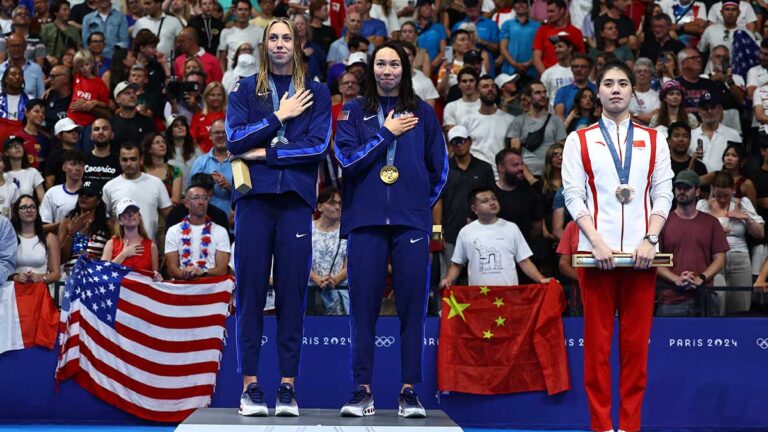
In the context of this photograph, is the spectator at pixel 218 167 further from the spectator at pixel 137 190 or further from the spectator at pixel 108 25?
the spectator at pixel 108 25

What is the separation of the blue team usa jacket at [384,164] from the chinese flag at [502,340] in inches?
130

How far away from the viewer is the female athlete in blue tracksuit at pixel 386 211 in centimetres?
715

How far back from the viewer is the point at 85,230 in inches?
460

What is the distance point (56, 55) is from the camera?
53.0ft

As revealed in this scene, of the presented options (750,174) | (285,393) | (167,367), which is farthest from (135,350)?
(750,174)

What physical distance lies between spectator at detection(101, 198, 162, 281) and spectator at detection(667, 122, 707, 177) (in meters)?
5.49

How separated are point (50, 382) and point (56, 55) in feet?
22.2

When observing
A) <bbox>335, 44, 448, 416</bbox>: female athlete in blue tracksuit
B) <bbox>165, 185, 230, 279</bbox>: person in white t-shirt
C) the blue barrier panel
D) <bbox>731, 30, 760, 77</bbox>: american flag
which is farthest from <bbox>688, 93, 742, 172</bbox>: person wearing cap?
<bbox>335, 44, 448, 416</bbox>: female athlete in blue tracksuit

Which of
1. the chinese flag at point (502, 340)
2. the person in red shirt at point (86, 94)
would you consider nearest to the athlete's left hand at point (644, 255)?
the chinese flag at point (502, 340)

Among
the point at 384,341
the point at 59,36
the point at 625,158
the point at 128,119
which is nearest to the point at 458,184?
the point at 384,341

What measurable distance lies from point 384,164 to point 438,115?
752 cm

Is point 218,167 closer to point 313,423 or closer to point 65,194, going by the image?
point 65,194

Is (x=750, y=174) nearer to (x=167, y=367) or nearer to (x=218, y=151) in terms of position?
(x=218, y=151)

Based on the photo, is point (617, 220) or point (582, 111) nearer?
point (617, 220)
